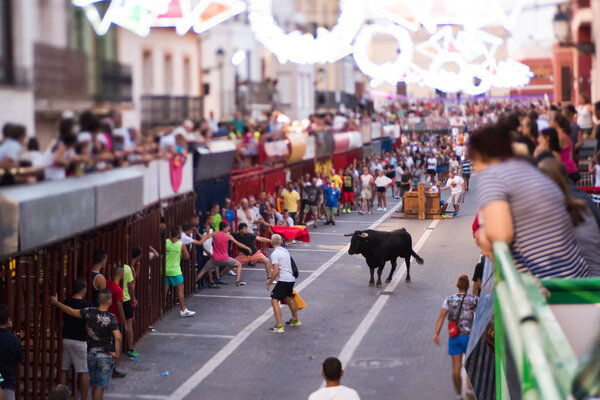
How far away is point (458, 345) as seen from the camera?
39.2 feet

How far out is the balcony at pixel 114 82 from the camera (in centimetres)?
1238

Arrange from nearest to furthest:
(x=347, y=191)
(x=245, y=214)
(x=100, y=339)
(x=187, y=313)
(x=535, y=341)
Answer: (x=535, y=341), (x=100, y=339), (x=187, y=313), (x=245, y=214), (x=347, y=191)

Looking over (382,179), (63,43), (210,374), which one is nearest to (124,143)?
(63,43)

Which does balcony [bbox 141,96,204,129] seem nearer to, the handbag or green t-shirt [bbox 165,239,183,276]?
green t-shirt [bbox 165,239,183,276]

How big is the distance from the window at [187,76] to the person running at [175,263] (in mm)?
4062

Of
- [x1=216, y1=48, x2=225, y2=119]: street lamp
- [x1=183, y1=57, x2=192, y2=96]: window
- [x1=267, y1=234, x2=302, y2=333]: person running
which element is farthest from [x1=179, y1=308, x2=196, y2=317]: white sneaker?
[x1=183, y1=57, x2=192, y2=96]: window

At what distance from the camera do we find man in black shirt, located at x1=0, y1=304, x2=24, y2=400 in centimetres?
1015

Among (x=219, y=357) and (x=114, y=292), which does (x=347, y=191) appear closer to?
(x=219, y=357)

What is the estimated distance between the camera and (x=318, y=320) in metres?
17.9

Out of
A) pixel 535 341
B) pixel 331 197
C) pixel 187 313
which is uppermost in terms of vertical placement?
pixel 535 341

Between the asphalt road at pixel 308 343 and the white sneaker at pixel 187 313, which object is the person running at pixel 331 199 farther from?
the white sneaker at pixel 187 313

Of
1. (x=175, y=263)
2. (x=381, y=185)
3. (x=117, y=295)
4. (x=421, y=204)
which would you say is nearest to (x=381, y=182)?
(x=381, y=185)

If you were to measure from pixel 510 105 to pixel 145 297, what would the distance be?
56.2 metres

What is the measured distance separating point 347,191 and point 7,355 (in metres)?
28.4
